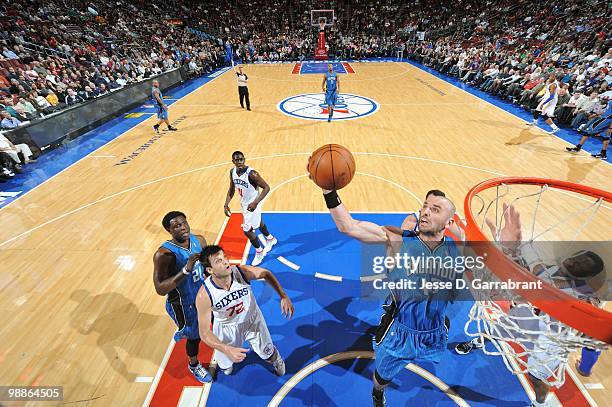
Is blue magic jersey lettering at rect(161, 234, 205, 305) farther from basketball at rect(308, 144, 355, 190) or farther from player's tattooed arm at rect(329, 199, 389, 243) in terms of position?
player's tattooed arm at rect(329, 199, 389, 243)

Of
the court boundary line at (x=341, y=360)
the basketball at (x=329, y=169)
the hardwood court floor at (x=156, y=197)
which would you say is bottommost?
the hardwood court floor at (x=156, y=197)

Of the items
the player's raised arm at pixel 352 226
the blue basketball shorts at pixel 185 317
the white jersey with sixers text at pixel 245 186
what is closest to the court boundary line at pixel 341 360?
the blue basketball shorts at pixel 185 317

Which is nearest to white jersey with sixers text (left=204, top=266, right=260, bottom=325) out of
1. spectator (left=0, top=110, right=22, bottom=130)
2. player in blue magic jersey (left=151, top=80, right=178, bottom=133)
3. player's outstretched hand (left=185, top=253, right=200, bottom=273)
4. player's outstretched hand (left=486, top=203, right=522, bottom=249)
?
player's outstretched hand (left=185, top=253, right=200, bottom=273)

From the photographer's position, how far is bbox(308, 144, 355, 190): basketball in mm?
2664

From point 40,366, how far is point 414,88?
54.8 feet

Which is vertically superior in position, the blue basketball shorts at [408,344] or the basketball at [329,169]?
the basketball at [329,169]

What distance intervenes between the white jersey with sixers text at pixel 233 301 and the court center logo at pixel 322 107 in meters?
9.65

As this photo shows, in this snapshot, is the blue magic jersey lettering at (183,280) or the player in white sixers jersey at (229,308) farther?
the blue magic jersey lettering at (183,280)

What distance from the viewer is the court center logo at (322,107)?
12227 mm

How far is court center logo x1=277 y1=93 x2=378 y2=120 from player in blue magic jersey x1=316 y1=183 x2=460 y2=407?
979cm

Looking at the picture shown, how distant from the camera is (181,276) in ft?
9.95

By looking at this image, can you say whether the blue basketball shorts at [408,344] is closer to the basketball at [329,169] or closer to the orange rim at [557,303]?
the orange rim at [557,303]

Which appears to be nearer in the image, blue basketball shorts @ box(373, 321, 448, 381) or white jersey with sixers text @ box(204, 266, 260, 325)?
blue basketball shorts @ box(373, 321, 448, 381)

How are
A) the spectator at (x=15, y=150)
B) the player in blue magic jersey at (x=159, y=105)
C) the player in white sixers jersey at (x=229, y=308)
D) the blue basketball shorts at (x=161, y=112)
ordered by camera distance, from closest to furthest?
the player in white sixers jersey at (x=229, y=308)
the spectator at (x=15, y=150)
the player in blue magic jersey at (x=159, y=105)
the blue basketball shorts at (x=161, y=112)
